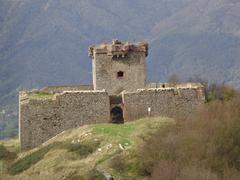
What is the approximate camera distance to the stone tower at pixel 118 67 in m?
52.2

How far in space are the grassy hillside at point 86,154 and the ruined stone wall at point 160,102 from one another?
170 centimetres

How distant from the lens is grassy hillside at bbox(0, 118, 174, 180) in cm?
4056

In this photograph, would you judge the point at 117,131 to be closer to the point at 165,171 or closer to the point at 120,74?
the point at 165,171

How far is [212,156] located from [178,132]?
2932 mm

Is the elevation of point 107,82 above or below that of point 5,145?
above

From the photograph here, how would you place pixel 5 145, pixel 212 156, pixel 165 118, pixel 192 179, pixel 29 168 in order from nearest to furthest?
pixel 192 179 → pixel 212 156 → pixel 29 168 → pixel 165 118 → pixel 5 145

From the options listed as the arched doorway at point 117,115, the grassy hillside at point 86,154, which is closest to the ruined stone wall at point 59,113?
the arched doorway at point 117,115

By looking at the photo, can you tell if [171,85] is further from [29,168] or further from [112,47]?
[29,168]

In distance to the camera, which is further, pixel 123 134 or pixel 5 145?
pixel 5 145

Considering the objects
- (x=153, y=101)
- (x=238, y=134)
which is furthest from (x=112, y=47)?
(x=238, y=134)

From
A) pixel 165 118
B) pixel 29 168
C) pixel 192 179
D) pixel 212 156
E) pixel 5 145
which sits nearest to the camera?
pixel 192 179

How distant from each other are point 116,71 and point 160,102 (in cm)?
478

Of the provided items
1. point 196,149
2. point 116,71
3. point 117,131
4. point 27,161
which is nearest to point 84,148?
point 117,131

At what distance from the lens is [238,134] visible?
137 ft
